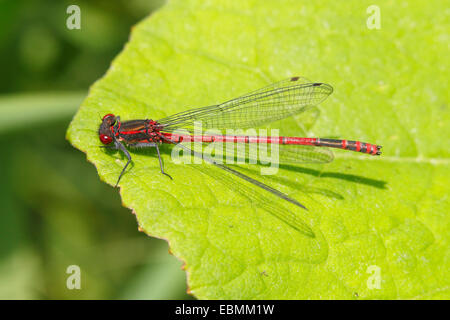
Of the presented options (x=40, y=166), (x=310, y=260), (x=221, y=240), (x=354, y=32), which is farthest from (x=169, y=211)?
(x=40, y=166)

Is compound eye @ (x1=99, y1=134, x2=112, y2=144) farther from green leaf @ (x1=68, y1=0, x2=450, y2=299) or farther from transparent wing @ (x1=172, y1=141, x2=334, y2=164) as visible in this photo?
transparent wing @ (x1=172, y1=141, x2=334, y2=164)

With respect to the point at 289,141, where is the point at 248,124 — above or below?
above

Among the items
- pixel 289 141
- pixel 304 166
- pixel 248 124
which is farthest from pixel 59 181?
pixel 304 166

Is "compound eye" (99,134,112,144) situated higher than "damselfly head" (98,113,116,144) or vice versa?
"damselfly head" (98,113,116,144)

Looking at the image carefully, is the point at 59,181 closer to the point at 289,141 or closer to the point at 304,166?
the point at 289,141

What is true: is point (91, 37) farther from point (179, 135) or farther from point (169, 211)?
point (169, 211)

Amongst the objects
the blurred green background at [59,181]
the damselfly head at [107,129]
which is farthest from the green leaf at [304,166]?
the blurred green background at [59,181]

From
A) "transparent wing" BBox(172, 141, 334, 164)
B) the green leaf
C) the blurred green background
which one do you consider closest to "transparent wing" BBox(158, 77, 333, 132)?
the green leaf
